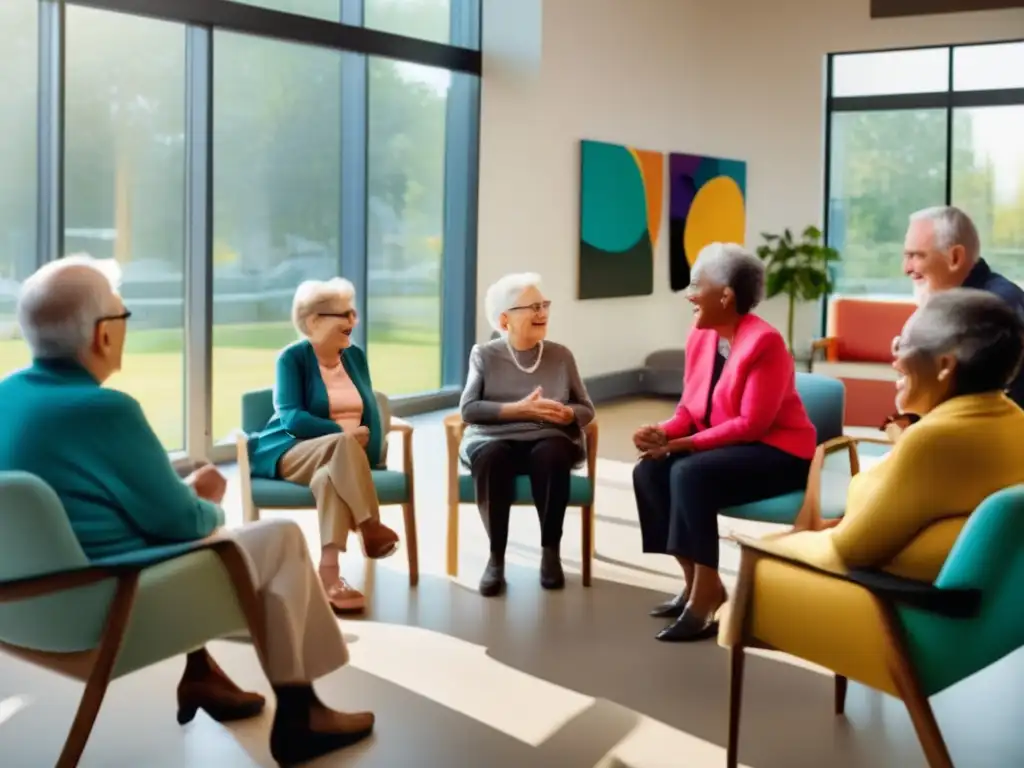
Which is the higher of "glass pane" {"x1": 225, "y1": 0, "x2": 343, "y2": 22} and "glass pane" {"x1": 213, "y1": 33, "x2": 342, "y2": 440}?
"glass pane" {"x1": 225, "y1": 0, "x2": 343, "y2": 22}

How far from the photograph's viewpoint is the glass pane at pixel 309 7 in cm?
817

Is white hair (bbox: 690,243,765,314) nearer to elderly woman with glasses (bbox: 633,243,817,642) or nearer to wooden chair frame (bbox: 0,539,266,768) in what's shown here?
elderly woman with glasses (bbox: 633,243,817,642)

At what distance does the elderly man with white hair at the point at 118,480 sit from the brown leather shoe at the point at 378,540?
4.31 feet

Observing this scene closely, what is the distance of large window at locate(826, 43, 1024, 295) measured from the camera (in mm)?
12023

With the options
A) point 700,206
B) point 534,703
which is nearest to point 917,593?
point 534,703

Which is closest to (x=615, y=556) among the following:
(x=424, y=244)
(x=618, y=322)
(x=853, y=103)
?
(x=424, y=244)

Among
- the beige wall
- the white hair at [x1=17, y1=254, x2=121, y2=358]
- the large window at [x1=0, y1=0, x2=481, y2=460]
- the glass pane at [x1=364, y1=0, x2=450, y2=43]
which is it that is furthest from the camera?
the beige wall

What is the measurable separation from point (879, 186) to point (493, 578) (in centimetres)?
875

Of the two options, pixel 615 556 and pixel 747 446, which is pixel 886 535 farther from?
pixel 615 556

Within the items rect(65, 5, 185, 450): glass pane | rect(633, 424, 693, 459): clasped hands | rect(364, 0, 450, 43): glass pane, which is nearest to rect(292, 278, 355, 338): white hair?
rect(633, 424, 693, 459): clasped hands

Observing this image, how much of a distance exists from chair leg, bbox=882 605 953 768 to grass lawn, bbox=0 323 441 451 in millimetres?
4782

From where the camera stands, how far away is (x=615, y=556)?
19.4 ft

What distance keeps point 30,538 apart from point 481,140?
737 cm

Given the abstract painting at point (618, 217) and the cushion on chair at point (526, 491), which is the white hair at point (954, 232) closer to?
the cushion on chair at point (526, 491)
